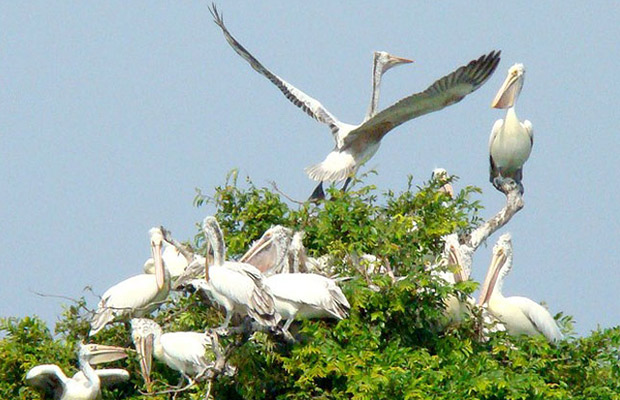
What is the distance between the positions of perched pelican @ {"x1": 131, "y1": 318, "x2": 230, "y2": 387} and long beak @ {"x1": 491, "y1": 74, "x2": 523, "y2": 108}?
4243mm

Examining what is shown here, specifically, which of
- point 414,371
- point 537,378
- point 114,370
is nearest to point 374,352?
point 414,371

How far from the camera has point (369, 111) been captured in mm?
15867

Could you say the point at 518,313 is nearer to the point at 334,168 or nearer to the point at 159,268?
the point at 159,268

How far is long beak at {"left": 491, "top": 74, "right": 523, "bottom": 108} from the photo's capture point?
14836 millimetres

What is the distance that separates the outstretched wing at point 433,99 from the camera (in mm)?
13992

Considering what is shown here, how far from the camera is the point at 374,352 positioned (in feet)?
36.2

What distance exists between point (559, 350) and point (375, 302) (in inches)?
59.1

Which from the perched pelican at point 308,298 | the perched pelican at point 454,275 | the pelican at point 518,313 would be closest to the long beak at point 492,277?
the pelican at point 518,313

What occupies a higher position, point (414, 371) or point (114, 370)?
point (114, 370)

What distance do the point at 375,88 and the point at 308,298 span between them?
5.73 metres

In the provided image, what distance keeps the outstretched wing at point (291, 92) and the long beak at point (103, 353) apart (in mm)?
3880

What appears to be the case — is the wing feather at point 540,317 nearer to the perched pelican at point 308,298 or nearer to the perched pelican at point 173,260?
the perched pelican at point 308,298

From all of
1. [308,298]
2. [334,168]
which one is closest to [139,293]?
[308,298]

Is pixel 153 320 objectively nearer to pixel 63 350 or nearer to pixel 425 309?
pixel 63 350
